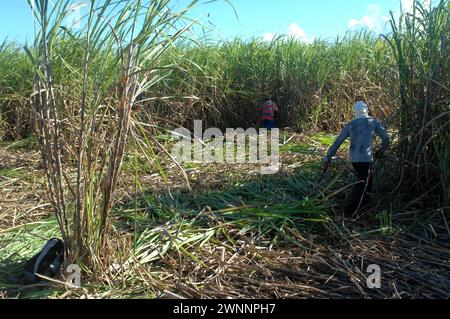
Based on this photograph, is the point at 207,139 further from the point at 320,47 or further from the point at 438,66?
the point at 438,66

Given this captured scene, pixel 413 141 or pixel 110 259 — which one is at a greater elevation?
pixel 413 141

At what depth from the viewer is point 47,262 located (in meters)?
2.31

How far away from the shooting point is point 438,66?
10.8 ft

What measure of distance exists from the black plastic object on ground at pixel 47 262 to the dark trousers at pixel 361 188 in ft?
6.56

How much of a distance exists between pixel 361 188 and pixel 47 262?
218cm

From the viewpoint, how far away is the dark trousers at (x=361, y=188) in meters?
3.35

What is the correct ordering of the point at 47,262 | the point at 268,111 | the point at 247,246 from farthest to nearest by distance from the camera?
the point at 268,111 < the point at 247,246 < the point at 47,262

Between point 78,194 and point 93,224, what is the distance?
0.19 m

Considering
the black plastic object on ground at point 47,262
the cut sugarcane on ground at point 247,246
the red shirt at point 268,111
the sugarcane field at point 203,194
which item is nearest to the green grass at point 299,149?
the sugarcane field at point 203,194

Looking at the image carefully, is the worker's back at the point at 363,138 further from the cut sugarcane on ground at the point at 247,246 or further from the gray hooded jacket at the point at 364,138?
the cut sugarcane on ground at the point at 247,246

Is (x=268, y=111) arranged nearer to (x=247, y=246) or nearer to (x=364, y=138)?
(x=364, y=138)

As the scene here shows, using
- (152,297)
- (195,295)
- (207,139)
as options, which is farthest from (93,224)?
(207,139)

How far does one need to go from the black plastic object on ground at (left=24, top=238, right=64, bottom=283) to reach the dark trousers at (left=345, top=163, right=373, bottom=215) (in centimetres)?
200

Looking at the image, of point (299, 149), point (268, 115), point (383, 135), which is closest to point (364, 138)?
point (383, 135)
